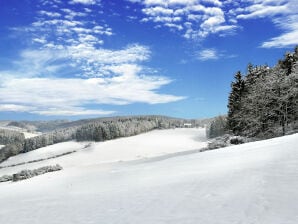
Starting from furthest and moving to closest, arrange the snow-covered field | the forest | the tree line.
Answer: the tree line → the forest → the snow-covered field

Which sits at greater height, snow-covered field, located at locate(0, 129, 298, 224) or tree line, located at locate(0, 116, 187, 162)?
tree line, located at locate(0, 116, 187, 162)

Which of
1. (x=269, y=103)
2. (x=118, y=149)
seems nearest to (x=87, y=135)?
(x=118, y=149)

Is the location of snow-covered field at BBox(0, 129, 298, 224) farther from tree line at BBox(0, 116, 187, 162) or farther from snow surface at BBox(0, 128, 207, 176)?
tree line at BBox(0, 116, 187, 162)

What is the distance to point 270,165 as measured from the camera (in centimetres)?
1683

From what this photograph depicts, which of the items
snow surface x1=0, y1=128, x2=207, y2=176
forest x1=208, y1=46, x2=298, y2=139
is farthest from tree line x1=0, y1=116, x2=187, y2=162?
forest x1=208, y1=46, x2=298, y2=139

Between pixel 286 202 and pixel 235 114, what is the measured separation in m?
50.5

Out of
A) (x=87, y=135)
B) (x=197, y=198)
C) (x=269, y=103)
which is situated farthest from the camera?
(x=87, y=135)

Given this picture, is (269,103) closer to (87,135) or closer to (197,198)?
(197,198)

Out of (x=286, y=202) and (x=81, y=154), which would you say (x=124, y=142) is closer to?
(x=81, y=154)

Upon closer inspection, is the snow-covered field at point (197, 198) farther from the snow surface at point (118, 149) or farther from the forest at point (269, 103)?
the snow surface at point (118, 149)

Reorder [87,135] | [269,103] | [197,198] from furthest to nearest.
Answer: [87,135] < [269,103] < [197,198]

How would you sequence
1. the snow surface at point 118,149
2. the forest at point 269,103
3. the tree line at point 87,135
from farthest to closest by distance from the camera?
the tree line at point 87,135, the snow surface at point 118,149, the forest at point 269,103

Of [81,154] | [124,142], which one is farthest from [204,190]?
[124,142]

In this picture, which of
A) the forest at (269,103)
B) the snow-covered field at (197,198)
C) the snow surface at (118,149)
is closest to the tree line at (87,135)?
the snow surface at (118,149)
